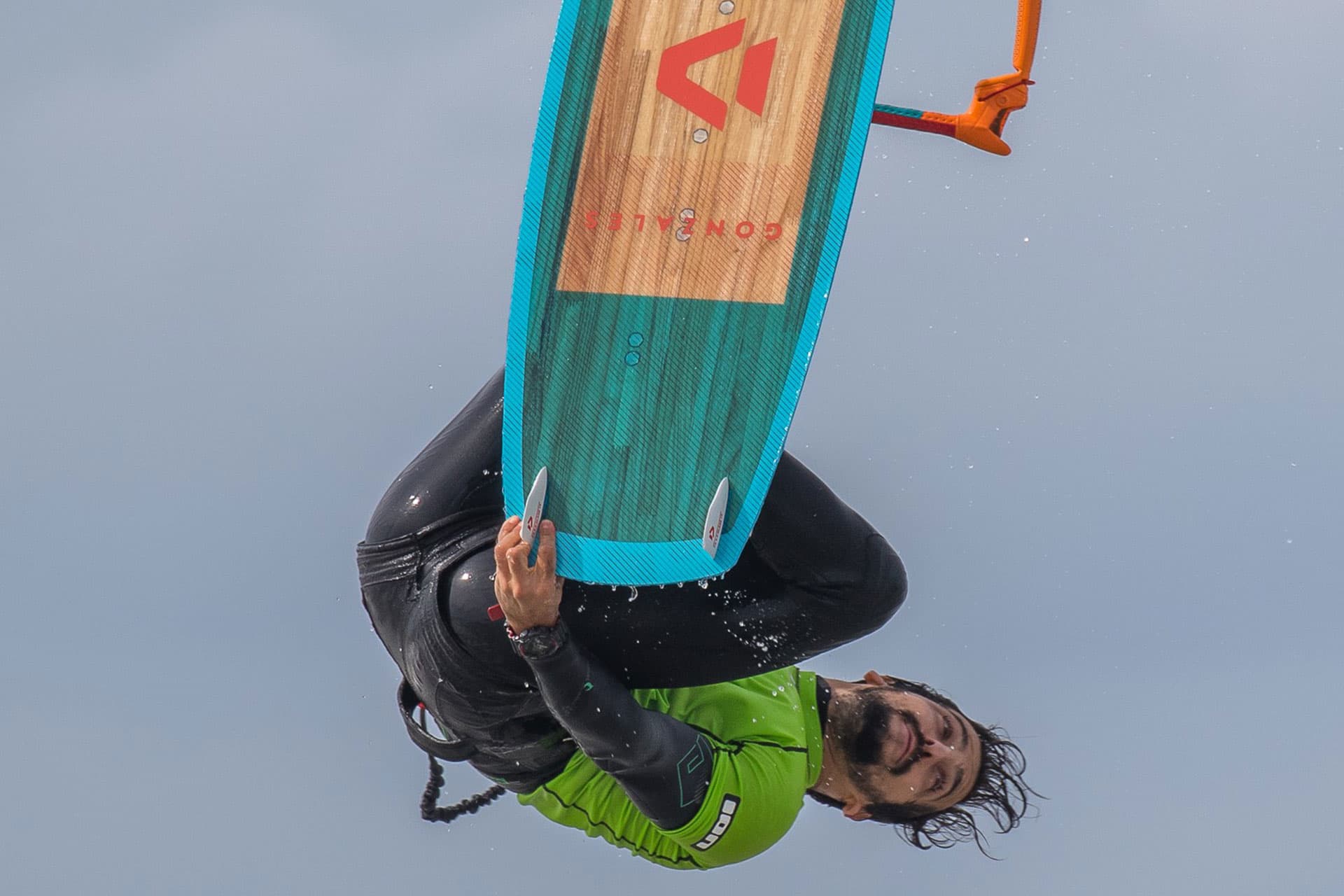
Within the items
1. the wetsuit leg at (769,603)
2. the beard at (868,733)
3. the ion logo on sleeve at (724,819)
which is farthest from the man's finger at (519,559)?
the beard at (868,733)

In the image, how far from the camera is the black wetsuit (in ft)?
19.8

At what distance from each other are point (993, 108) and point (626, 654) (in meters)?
1.85

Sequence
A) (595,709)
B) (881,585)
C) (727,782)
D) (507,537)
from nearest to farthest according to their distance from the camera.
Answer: (507,537)
(595,709)
(881,585)
(727,782)

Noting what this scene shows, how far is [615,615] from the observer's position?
612 centimetres

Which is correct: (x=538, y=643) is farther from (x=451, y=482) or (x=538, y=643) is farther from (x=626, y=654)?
(x=451, y=482)

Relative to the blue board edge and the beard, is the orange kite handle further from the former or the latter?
the beard

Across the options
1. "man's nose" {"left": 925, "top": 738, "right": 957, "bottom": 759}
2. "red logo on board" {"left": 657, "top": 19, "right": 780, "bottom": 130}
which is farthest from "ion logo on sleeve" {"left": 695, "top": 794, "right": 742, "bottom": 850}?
"red logo on board" {"left": 657, "top": 19, "right": 780, "bottom": 130}

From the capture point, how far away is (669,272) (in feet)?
20.0

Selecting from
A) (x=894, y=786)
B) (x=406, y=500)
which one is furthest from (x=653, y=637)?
(x=894, y=786)

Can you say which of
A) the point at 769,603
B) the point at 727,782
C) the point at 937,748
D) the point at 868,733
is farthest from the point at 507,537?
the point at 937,748

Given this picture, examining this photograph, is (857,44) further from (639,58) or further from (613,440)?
(613,440)

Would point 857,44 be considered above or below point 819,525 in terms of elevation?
above

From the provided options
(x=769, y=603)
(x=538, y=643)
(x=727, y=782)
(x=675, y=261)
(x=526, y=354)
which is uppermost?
(x=675, y=261)

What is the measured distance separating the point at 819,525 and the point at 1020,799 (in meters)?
1.82
